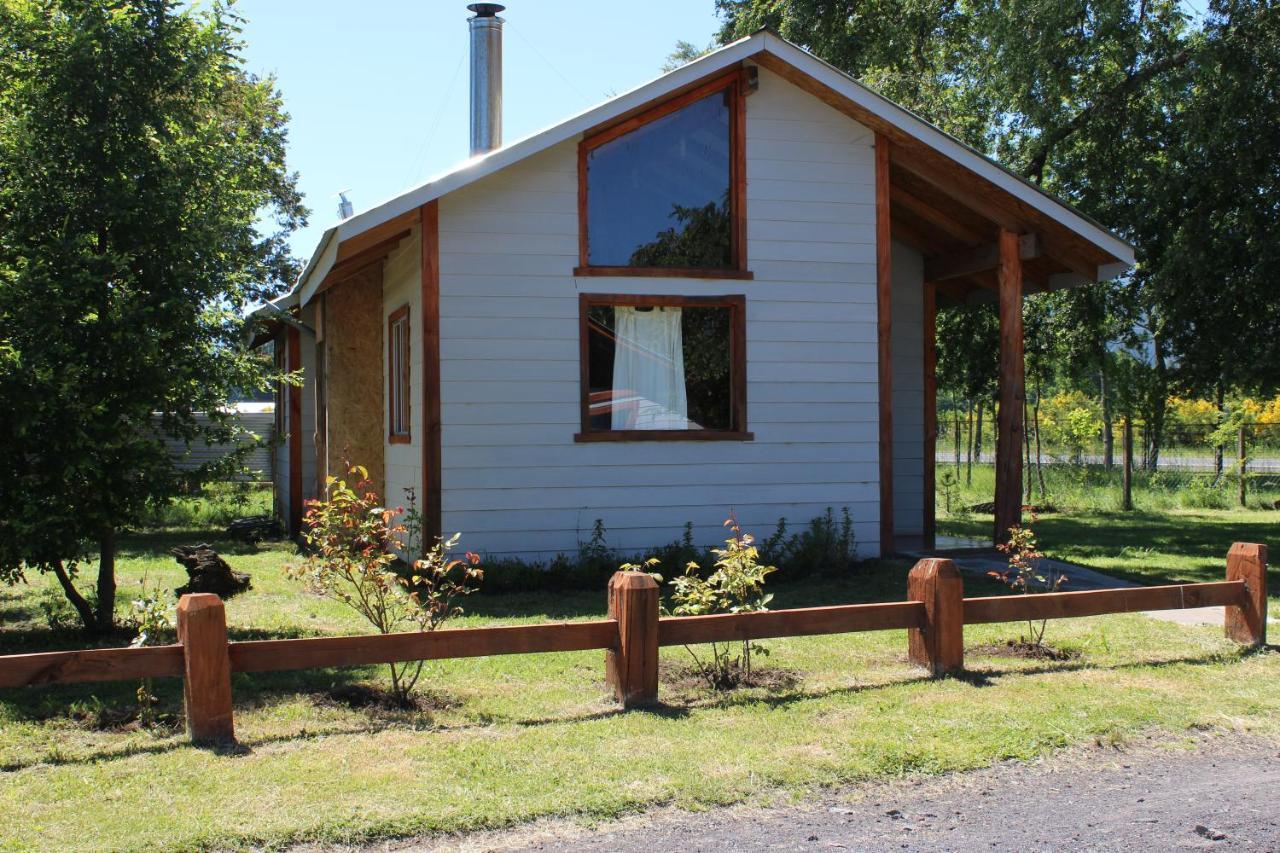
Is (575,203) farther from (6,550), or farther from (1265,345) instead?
(1265,345)

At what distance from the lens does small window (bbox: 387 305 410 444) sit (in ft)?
40.4

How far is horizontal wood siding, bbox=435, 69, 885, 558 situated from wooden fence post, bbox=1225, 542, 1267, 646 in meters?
4.30

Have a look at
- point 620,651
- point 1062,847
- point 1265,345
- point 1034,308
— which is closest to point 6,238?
point 620,651

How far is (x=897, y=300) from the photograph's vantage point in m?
14.4

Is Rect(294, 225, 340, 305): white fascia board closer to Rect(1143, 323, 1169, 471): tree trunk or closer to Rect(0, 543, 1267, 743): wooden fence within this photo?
Rect(0, 543, 1267, 743): wooden fence

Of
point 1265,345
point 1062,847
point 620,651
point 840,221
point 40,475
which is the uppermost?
point 840,221

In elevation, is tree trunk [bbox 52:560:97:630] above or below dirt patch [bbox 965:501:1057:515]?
above

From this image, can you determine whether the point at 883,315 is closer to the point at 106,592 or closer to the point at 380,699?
the point at 380,699

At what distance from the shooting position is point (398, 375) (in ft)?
41.9

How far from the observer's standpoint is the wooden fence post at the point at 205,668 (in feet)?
17.6

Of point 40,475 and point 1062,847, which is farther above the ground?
point 40,475

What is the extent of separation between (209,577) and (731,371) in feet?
17.5

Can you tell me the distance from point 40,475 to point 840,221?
7.76 metres

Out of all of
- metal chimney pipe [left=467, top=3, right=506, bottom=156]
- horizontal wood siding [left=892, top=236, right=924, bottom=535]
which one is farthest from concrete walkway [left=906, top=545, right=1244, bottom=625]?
metal chimney pipe [left=467, top=3, right=506, bottom=156]
